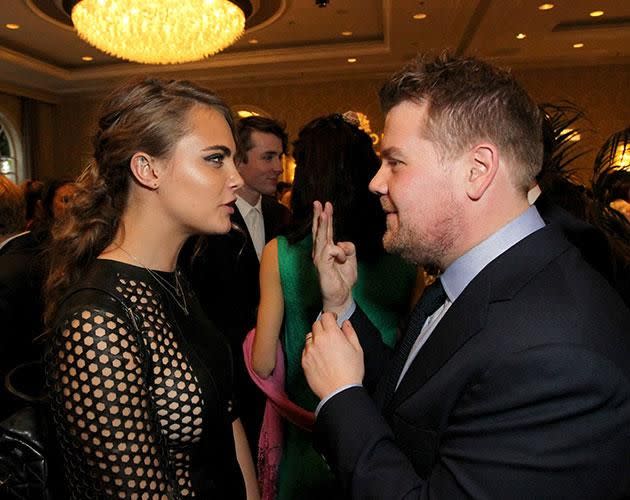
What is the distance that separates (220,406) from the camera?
1505 millimetres

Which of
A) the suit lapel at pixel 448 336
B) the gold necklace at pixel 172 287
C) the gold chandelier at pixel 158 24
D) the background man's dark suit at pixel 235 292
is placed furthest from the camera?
the gold chandelier at pixel 158 24

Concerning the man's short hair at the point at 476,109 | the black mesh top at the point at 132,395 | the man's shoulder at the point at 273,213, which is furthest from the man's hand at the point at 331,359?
the man's shoulder at the point at 273,213

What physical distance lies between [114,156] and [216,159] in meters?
0.27

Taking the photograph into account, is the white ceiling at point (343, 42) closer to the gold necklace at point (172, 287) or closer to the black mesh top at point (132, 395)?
the gold necklace at point (172, 287)

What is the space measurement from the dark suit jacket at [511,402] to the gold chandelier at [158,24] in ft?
19.4

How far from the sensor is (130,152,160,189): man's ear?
1524 millimetres

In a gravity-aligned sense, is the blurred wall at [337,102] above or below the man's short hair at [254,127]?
above

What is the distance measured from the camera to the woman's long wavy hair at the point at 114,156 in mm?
1521

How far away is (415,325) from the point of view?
4.41ft

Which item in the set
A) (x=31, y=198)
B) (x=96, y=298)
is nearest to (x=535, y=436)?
(x=96, y=298)

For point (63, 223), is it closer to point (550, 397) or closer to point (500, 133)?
point (500, 133)

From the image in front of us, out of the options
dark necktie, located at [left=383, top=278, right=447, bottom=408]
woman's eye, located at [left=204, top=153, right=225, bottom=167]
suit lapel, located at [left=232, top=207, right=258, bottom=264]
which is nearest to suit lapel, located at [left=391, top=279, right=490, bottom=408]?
dark necktie, located at [left=383, top=278, right=447, bottom=408]

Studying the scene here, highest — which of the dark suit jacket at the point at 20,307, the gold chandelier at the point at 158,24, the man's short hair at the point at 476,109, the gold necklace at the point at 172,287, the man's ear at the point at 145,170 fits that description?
the gold chandelier at the point at 158,24

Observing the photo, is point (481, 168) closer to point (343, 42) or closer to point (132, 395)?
point (132, 395)
